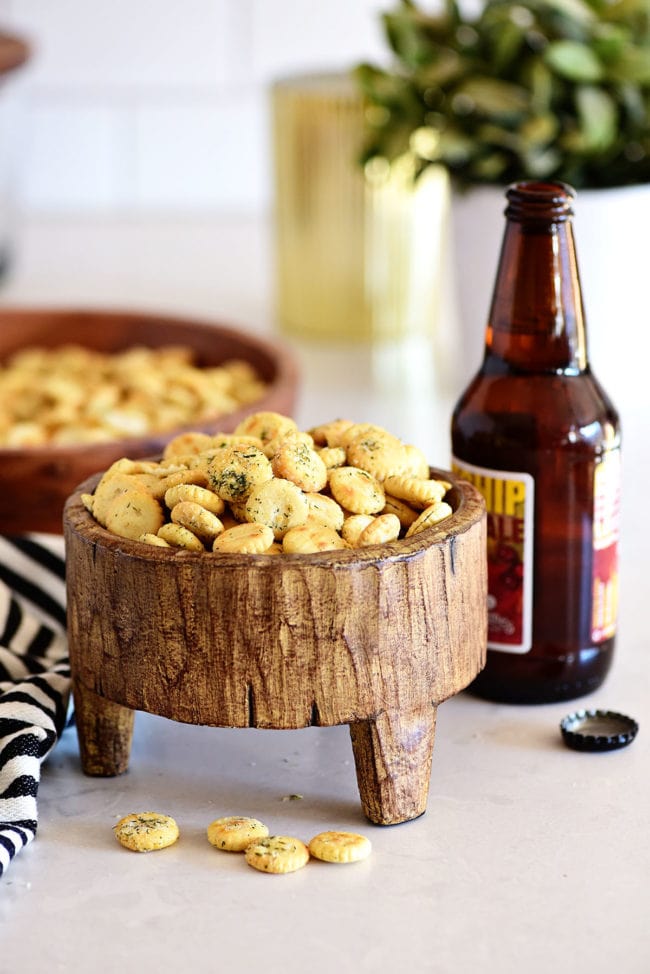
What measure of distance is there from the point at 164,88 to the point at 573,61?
128 centimetres

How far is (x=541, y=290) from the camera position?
2.52 ft

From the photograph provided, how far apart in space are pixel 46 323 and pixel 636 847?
2.84 feet

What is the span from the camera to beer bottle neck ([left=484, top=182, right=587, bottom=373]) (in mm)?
765

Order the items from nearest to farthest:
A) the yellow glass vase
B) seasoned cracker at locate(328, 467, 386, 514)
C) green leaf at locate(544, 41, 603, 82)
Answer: seasoned cracker at locate(328, 467, 386, 514) < green leaf at locate(544, 41, 603, 82) < the yellow glass vase

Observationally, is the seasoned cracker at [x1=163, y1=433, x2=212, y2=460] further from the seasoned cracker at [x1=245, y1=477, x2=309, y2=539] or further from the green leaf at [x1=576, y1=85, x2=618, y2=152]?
the green leaf at [x1=576, y1=85, x2=618, y2=152]

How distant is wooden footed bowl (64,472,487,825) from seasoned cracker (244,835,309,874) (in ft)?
0.15

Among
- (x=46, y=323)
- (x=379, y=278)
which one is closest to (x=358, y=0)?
(x=379, y=278)

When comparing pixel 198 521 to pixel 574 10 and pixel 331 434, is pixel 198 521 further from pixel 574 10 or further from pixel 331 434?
pixel 574 10

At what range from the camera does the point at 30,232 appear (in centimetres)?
205

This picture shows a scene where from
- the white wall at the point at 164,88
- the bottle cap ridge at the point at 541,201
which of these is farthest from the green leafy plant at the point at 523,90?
the white wall at the point at 164,88

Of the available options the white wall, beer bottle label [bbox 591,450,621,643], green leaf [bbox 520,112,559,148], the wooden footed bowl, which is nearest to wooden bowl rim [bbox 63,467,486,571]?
the wooden footed bowl

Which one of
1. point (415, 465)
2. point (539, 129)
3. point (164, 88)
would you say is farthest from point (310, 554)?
point (164, 88)

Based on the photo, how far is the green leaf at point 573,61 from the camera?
3.71 ft

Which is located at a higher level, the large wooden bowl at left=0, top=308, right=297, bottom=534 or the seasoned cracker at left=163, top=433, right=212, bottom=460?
the seasoned cracker at left=163, top=433, right=212, bottom=460
